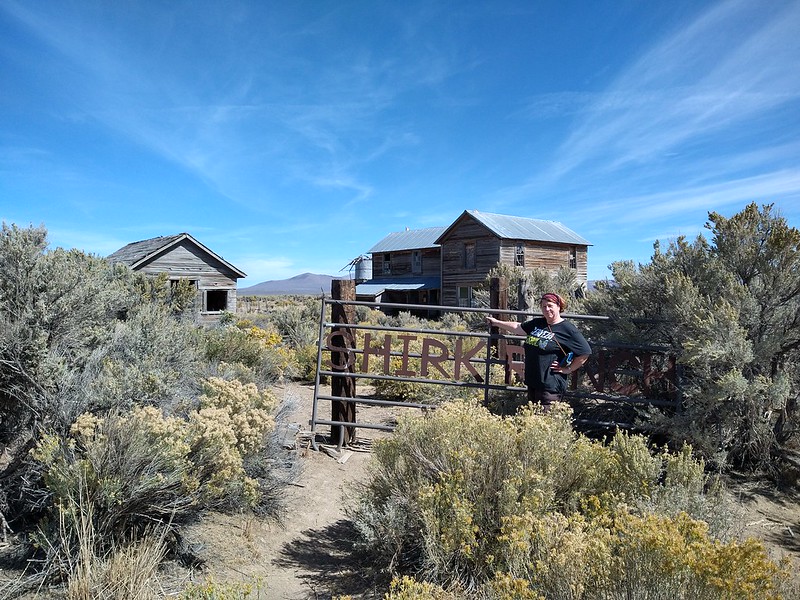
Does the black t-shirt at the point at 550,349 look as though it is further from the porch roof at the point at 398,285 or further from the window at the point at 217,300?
the porch roof at the point at 398,285

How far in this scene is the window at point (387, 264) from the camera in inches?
1457

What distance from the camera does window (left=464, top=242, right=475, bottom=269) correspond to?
29.5 m

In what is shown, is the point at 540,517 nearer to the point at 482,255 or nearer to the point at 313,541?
the point at 313,541

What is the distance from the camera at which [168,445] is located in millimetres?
3275

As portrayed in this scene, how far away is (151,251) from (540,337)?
2094 cm

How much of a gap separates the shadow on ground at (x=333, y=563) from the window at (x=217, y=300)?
73.4ft

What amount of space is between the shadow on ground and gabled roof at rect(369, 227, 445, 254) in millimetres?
30082

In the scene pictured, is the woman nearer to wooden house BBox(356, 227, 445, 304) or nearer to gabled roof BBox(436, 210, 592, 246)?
gabled roof BBox(436, 210, 592, 246)

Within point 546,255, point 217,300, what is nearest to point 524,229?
point 546,255

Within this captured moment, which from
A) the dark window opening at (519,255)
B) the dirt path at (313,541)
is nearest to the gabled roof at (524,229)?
the dark window opening at (519,255)

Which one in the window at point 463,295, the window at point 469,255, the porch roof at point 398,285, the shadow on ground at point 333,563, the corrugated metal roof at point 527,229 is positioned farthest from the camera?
the porch roof at point 398,285

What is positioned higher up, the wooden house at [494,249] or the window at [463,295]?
the wooden house at [494,249]

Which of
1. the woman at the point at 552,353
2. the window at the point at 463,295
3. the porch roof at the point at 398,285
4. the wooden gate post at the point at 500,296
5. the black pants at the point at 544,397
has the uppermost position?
the porch roof at the point at 398,285

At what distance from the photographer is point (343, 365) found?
21.1 feet
